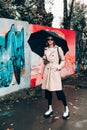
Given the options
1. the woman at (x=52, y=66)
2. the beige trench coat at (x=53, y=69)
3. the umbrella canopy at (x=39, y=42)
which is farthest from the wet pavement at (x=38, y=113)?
the umbrella canopy at (x=39, y=42)

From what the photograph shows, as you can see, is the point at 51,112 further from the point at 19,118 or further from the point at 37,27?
the point at 37,27

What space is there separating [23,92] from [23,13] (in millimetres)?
11063

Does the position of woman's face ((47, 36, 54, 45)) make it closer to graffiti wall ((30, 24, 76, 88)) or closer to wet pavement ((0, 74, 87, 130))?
wet pavement ((0, 74, 87, 130))

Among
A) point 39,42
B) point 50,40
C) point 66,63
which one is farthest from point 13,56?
point 66,63

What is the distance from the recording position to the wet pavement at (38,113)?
23.5ft

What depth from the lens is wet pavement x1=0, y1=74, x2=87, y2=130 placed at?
7.16m

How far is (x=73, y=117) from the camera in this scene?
313 inches

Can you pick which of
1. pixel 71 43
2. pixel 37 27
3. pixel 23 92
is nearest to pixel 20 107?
pixel 23 92

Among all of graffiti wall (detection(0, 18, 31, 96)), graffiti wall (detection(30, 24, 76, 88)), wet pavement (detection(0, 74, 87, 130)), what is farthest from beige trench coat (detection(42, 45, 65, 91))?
graffiti wall (detection(30, 24, 76, 88))

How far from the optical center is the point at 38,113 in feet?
27.6

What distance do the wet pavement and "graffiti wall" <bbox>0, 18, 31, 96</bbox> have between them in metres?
0.48

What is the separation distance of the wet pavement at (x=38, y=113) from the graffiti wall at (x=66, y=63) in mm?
807

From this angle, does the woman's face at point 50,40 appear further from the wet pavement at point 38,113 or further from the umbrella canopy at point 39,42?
the wet pavement at point 38,113

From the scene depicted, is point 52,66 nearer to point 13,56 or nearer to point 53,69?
point 53,69
